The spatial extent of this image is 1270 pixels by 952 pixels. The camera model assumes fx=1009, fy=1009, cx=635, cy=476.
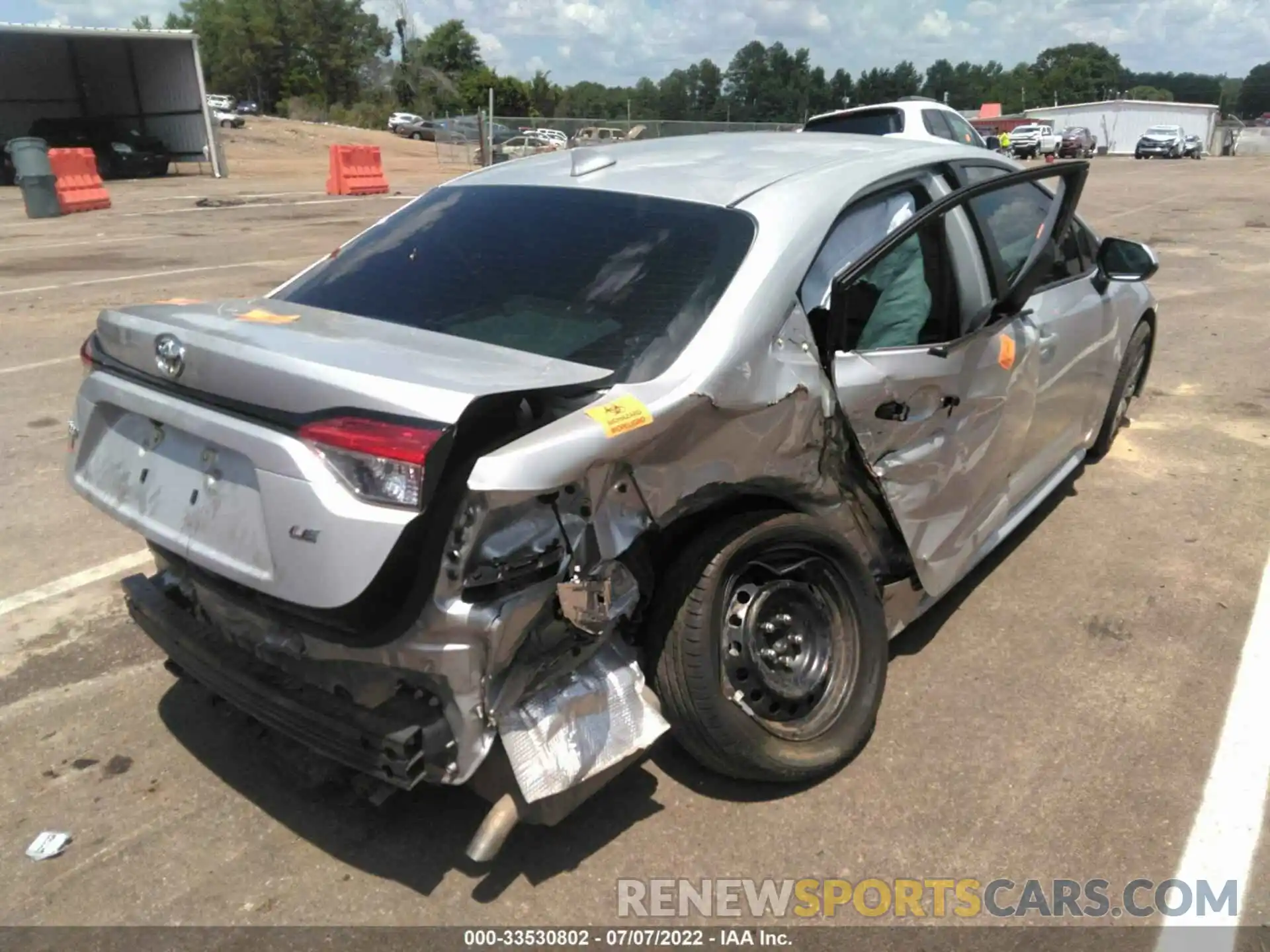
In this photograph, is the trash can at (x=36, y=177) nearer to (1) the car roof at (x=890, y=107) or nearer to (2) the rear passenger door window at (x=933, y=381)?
(1) the car roof at (x=890, y=107)

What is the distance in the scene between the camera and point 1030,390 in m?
3.83

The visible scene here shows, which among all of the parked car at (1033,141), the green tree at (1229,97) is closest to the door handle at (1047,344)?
the parked car at (1033,141)

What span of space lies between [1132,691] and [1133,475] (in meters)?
2.32

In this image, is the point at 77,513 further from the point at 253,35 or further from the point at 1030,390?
the point at 253,35

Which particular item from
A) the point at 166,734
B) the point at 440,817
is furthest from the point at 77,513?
the point at 440,817

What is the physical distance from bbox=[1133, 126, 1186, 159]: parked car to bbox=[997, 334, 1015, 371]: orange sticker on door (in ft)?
174

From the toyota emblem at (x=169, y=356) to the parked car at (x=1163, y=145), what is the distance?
55060 millimetres

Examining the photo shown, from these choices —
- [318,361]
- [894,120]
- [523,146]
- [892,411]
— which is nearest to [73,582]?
[318,361]

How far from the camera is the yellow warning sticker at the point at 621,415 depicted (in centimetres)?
229

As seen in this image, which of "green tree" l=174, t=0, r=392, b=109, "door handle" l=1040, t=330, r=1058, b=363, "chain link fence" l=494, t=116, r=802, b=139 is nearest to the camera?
"door handle" l=1040, t=330, r=1058, b=363

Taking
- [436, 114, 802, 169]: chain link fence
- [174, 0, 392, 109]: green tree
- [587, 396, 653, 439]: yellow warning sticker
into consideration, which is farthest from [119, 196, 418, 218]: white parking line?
[174, 0, 392, 109]: green tree

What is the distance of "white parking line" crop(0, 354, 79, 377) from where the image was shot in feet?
23.9

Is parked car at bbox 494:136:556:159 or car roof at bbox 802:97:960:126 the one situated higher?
car roof at bbox 802:97:960:126

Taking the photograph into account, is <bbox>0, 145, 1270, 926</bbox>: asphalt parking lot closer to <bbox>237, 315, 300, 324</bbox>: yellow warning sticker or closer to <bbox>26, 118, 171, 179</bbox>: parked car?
<bbox>237, 315, 300, 324</bbox>: yellow warning sticker
